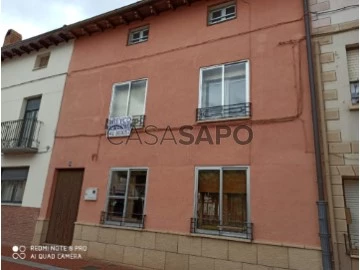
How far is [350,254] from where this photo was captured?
18.1 ft

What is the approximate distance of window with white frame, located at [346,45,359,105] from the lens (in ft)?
20.8

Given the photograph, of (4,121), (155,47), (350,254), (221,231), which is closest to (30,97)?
(4,121)

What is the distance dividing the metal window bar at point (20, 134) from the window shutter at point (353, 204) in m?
9.84

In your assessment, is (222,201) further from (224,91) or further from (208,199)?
(224,91)

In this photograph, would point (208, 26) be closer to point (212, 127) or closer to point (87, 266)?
point (212, 127)

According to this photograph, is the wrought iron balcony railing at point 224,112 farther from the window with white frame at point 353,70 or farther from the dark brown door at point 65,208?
the dark brown door at point 65,208

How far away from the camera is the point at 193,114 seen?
796cm

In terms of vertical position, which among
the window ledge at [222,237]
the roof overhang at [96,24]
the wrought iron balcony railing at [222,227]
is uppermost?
the roof overhang at [96,24]

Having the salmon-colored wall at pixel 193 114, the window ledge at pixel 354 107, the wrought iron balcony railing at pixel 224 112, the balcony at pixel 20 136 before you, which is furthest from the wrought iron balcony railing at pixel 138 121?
the window ledge at pixel 354 107

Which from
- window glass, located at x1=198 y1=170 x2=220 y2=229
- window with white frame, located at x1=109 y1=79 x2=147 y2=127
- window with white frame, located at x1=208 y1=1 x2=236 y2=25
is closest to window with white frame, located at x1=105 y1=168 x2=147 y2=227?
window with white frame, located at x1=109 y1=79 x2=147 y2=127

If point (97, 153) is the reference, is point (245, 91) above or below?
above

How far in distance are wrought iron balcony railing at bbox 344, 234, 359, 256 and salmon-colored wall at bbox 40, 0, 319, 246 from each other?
1.76 feet

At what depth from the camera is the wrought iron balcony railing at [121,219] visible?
782 centimetres

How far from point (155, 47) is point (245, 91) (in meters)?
3.65
